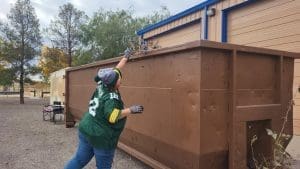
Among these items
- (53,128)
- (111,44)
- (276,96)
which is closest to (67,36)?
(111,44)

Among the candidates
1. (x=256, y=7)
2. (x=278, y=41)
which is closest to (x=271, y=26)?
(x=278, y=41)

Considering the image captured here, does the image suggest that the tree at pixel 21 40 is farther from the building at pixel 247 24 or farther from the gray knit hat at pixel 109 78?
the gray knit hat at pixel 109 78

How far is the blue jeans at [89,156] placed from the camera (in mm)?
3686

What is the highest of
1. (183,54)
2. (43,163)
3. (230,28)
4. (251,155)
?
(230,28)

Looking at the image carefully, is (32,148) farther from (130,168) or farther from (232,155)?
(232,155)

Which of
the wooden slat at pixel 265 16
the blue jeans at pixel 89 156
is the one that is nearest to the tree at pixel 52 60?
the wooden slat at pixel 265 16

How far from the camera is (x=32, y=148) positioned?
670cm

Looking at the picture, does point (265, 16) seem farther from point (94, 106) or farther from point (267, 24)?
point (94, 106)

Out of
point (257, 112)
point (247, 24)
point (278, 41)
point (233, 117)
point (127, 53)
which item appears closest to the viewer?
point (233, 117)

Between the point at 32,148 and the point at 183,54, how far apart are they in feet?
13.9

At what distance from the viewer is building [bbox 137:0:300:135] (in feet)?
21.9

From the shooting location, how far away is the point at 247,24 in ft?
26.0

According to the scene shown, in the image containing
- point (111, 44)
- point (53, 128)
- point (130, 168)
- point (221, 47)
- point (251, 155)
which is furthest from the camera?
point (111, 44)

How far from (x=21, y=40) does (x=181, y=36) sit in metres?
17.1
